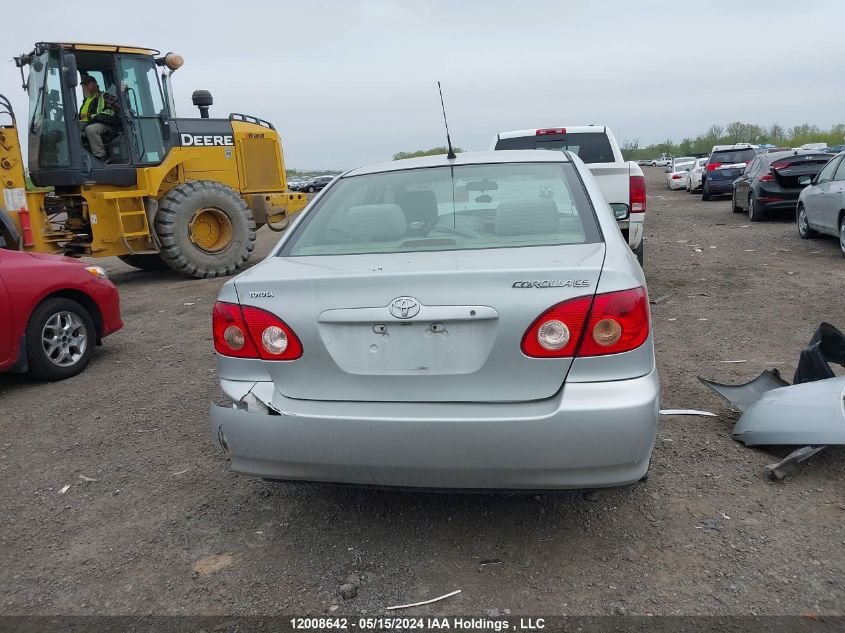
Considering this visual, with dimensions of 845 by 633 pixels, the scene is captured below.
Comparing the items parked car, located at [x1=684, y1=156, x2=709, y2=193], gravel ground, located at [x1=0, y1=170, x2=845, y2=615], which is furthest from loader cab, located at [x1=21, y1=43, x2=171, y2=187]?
parked car, located at [x1=684, y1=156, x2=709, y2=193]

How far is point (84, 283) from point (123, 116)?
5482 millimetres

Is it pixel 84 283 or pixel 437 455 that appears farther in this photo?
pixel 84 283

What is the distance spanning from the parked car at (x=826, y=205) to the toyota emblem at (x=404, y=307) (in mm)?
9461

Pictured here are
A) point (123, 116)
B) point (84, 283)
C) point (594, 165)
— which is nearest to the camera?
point (84, 283)

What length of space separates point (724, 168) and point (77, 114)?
1926cm

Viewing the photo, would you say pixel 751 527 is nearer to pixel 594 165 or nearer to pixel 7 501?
pixel 7 501

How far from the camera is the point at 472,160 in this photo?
13.0ft

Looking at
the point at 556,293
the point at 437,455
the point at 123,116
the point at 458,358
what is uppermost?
the point at 123,116

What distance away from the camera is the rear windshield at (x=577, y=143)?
9945 millimetres

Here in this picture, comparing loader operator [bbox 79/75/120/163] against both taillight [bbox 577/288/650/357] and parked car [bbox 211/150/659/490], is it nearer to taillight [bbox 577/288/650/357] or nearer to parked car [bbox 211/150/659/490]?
parked car [bbox 211/150/659/490]

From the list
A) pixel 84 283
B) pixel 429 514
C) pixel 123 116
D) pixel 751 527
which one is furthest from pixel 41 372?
pixel 123 116

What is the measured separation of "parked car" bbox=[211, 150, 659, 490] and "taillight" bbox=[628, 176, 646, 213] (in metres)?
5.95

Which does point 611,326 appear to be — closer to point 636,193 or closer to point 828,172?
point 636,193

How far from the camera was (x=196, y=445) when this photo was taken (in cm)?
447
